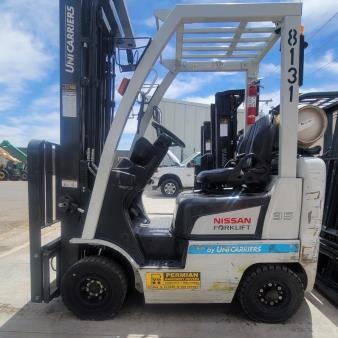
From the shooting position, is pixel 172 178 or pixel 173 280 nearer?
pixel 173 280

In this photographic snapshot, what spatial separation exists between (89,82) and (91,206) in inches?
44.8

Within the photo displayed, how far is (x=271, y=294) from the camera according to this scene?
3.44 metres

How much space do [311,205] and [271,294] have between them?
2.84ft

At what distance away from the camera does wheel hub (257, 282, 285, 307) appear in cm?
343

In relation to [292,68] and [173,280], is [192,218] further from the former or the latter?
[292,68]

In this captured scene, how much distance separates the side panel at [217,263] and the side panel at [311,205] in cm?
10

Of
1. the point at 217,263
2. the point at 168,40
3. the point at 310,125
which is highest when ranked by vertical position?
the point at 168,40

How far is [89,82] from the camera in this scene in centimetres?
358

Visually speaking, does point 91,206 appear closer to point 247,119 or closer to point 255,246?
point 255,246

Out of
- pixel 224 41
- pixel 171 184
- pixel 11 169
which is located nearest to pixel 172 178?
pixel 171 184

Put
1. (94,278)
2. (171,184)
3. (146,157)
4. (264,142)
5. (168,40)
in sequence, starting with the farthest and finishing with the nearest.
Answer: (171,184) < (146,157) < (264,142) < (94,278) < (168,40)

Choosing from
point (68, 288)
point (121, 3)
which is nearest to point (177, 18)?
point (121, 3)

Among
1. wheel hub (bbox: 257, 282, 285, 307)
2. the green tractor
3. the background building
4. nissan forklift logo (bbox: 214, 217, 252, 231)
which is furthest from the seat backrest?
the green tractor

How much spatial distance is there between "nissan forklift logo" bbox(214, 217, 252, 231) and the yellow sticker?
45 cm
